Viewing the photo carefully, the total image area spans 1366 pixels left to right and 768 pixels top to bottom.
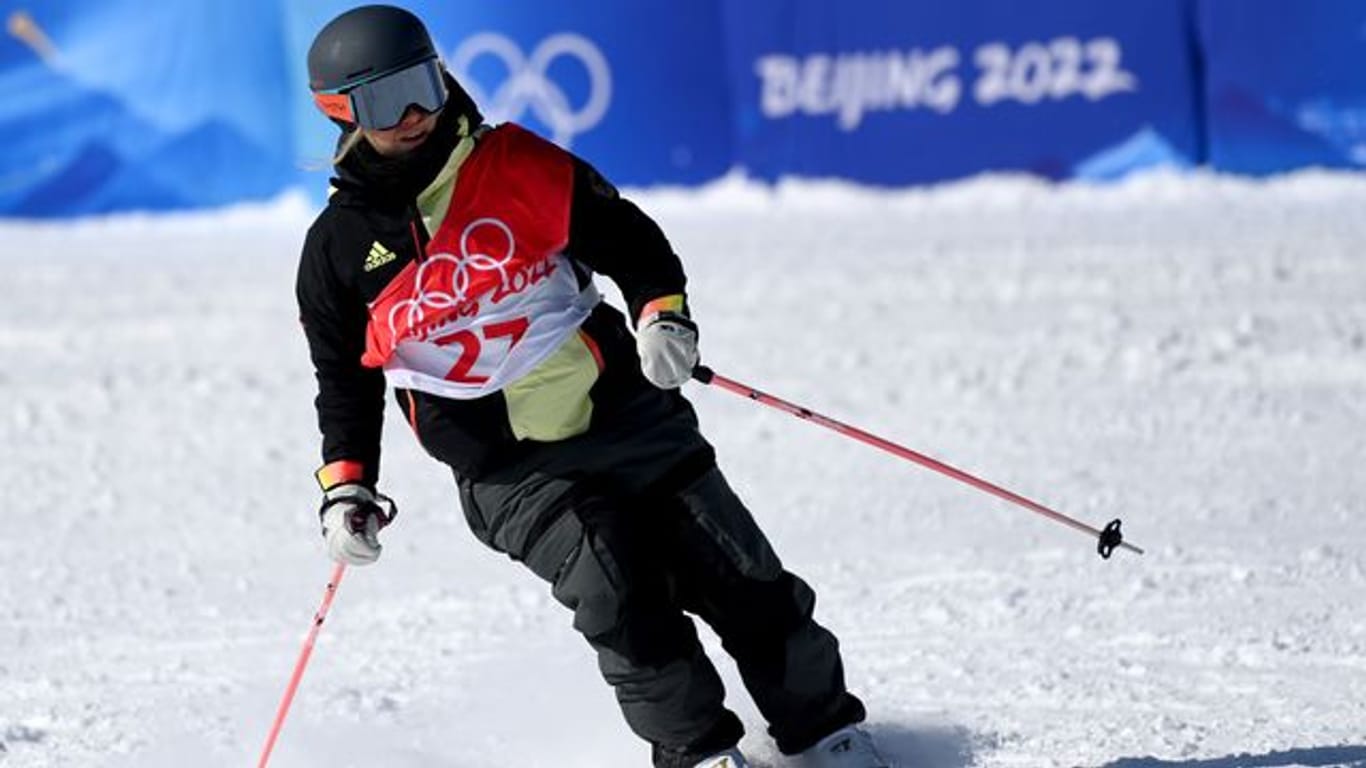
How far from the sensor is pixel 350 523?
12.1 feet

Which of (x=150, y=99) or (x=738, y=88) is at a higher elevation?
(x=738, y=88)

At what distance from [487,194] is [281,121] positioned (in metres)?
8.43

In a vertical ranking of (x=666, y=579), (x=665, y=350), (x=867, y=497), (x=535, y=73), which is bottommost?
(x=867, y=497)

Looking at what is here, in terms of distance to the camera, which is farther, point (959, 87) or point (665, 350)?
point (959, 87)

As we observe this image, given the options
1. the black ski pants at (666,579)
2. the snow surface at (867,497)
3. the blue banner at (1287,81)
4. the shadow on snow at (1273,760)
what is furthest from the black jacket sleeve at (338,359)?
the blue banner at (1287,81)

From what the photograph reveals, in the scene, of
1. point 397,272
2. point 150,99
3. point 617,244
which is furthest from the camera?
point 150,99

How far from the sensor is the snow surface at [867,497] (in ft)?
14.8

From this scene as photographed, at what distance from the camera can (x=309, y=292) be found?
3611 mm

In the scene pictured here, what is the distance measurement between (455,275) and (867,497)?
327 centimetres

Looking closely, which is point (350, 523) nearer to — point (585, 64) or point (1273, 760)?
point (1273, 760)

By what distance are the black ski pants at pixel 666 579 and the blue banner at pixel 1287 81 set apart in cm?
741

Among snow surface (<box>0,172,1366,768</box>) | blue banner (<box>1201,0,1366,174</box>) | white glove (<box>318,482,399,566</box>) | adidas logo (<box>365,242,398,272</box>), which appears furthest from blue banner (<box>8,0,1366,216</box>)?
adidas logo (<box>365,242,398,272</box>)

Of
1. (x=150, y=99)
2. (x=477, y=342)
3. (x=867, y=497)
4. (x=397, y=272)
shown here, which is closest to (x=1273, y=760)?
(x=477, y=342)

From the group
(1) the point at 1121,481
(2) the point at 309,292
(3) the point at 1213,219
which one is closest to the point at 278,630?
(2) the point at 309,292
